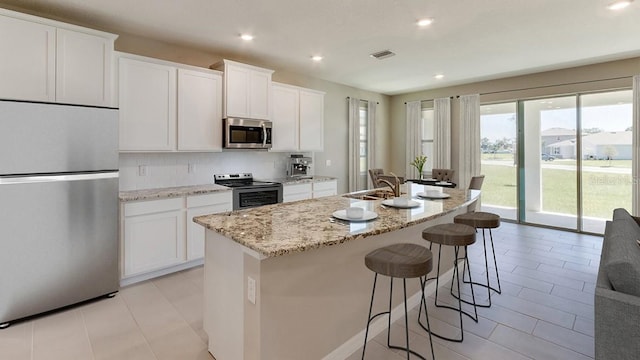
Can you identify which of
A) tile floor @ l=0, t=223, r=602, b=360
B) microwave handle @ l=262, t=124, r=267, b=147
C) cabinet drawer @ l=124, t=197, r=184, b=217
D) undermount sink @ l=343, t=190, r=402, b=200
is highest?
microwave handle @ l=262, t=124, r=267, b=147

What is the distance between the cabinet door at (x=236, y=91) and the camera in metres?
4.11

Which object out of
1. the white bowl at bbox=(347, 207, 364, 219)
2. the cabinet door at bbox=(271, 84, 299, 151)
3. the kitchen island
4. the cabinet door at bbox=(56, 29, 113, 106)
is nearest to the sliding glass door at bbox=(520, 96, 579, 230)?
the cabinet door at bbox=(271, 84, 299, 151)

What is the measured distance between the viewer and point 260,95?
4.45m

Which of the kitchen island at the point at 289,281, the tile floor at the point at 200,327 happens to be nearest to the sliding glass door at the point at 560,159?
the tile floor at the point at 200,327

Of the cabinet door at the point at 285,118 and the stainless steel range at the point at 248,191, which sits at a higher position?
the cabinet door at the point at 285,118

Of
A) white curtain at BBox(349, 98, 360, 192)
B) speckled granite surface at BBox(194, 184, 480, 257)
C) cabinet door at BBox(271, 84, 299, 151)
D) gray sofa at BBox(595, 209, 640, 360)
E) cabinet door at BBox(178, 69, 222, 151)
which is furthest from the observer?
white curtain at BBox(349, 98, 360, 192)

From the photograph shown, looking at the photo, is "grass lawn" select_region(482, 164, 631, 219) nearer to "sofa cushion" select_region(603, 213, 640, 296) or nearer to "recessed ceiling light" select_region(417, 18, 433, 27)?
"recessed ceiling light" select_region(417, 18, 433, 27)

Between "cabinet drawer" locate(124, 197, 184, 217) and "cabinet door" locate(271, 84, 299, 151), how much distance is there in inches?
67.9

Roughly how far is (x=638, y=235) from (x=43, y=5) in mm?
5320

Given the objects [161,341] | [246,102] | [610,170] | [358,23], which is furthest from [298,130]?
[610,170]

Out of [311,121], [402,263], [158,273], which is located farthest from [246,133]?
[402,263]

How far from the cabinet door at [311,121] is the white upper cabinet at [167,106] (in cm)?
149

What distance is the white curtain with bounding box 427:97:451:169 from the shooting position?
259 inches

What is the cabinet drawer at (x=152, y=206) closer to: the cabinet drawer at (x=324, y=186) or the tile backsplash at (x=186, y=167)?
the tile backsplash at (x=186, y=167)
